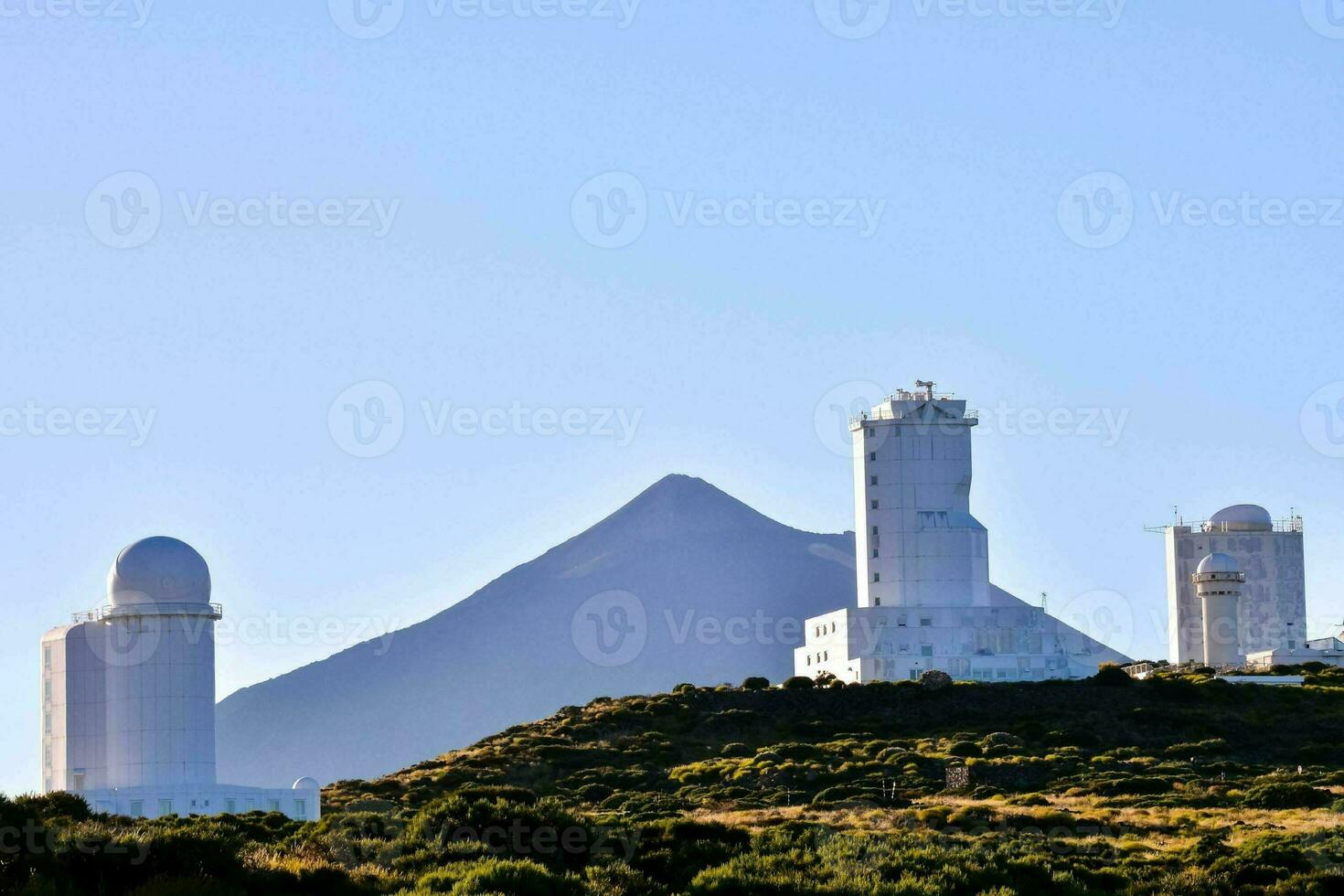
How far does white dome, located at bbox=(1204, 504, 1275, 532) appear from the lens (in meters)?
122

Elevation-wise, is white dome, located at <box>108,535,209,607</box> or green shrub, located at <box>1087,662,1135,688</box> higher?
white dome, located at <box>108,535,209,607</box>

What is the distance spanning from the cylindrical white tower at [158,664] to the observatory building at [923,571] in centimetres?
3423

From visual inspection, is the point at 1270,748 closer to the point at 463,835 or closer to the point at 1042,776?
the point at 1042,776

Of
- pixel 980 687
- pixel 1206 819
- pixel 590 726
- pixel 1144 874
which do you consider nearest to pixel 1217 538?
pixel 980 687

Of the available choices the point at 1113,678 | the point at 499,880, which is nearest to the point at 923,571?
the point at 1113,678

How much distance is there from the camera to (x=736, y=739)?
67562 mm

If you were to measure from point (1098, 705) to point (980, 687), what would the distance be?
18.3ft

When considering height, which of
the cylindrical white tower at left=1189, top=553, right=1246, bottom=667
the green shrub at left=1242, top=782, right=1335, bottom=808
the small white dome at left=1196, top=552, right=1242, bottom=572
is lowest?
the green shrub at left=1242, top=782, right=1335, bottom=808

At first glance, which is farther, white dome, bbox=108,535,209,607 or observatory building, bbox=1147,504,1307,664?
observatory building, bbox=1147,504,1307,664

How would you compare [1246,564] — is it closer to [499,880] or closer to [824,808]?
[824,808]

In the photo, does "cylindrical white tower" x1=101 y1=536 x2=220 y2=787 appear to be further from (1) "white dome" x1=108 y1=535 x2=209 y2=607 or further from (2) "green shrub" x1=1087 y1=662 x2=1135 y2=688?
(2) "green shrub" x1=1087 y1=662 x2=1135 y2=688

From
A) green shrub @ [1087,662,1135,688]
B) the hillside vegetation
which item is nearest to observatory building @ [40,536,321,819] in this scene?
the hillside vegetation

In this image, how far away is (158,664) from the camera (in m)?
71.2

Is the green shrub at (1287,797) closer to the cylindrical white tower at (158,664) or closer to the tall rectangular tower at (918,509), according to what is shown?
the cylindrical white tower at (158,664)
